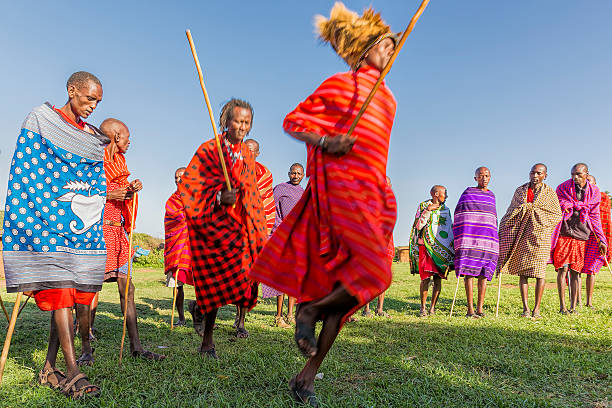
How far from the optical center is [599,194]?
8.77 metres

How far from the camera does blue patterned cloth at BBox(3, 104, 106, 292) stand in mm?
3344

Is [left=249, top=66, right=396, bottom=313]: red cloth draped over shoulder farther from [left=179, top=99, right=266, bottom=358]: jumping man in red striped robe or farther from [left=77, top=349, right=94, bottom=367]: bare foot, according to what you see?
[left=77, top=349, right=94, bottom=367]: bare foot

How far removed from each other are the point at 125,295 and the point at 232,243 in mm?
1196

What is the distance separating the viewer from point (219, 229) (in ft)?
14.8

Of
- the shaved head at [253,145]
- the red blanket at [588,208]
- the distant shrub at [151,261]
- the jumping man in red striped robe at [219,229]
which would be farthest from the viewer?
the distant shrub at [151,261]

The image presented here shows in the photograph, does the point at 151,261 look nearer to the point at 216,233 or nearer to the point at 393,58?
the point at 216,233

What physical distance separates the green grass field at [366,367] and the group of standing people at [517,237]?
1254 millimetres

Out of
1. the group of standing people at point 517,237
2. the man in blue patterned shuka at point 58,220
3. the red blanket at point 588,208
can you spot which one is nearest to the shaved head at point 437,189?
the group of standing people at point 517,237

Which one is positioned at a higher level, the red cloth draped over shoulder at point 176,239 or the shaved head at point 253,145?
the shaved head at point 253,145

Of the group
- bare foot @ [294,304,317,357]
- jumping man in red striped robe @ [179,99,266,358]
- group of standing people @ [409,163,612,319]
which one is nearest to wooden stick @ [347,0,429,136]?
bare foot @ [294,304,317,357]

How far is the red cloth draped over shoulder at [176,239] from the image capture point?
6871 millimetres

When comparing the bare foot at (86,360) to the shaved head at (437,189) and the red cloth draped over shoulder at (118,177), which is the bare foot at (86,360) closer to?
the red cloth draped over shoulder at (118,177)

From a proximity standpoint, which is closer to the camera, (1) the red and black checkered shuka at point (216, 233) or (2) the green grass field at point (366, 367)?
(2) the green grass field at point (366, 367)

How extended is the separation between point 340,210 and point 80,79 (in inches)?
96.3
